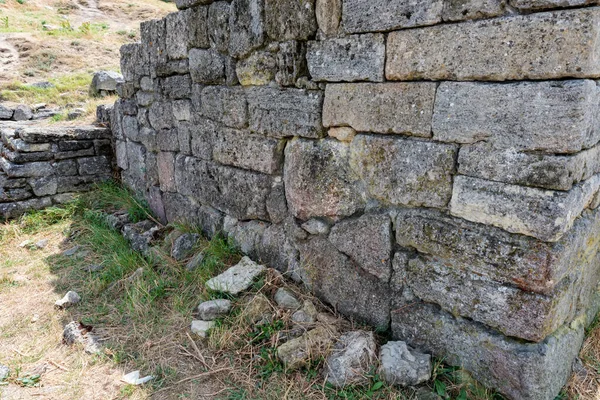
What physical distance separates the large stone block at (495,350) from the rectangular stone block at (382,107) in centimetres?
97

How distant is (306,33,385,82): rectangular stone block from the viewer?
2320 mm

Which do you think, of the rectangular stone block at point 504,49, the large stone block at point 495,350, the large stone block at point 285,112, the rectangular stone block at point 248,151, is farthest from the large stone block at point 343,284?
the rectangular stone block at point 504,49

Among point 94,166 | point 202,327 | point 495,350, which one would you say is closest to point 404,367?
point 495,350

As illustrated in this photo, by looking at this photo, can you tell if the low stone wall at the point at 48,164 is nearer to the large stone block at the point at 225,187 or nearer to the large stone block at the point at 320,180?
the large stone block at the point at 225,187

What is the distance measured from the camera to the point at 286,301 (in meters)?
2.86

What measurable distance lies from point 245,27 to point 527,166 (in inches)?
79.8

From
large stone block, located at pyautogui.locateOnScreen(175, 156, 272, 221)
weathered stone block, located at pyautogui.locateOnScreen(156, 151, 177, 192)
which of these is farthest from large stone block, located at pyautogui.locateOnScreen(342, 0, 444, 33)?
weathered stone block, located at pyautogui.locateOnScreen(156, 151, 177, 192)

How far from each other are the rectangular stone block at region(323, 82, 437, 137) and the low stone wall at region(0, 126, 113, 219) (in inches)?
153

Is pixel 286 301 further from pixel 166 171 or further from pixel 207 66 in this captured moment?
pixel 166 171

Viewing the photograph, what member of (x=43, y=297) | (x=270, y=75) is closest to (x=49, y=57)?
(x=43, y=297)

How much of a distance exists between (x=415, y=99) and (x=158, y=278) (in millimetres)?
2340

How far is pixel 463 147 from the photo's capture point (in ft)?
6.86

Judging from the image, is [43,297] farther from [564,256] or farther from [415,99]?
[564,256]

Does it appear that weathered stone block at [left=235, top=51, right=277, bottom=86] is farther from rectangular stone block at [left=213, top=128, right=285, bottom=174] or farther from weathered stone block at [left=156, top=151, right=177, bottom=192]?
weathered stone block at [left=156, top=151, right=177, bottom=192]
